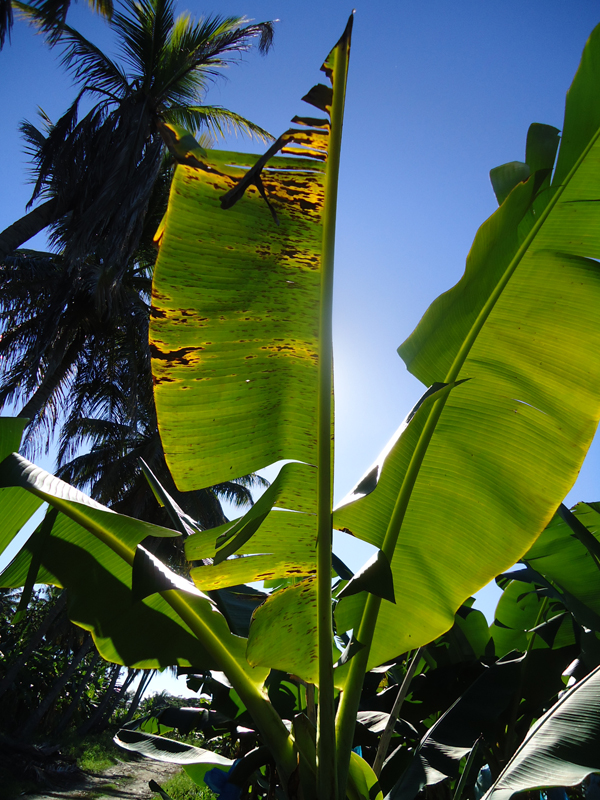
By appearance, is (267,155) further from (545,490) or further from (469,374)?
(545,490)

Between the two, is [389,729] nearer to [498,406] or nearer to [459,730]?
[459,730]

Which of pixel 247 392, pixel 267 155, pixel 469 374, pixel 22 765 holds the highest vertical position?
pixel 267 155

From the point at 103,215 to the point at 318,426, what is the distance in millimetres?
8084

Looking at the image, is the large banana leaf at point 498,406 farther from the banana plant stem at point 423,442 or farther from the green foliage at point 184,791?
the green foliage at point 184,791

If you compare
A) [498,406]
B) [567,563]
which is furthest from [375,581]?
[567,563]

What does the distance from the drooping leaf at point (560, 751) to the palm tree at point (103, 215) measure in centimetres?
735

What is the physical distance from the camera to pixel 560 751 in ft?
3.48

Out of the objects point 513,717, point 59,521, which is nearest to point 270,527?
point 59,521

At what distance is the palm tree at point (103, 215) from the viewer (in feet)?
27.6

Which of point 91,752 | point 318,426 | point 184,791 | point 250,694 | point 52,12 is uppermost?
point 52,12

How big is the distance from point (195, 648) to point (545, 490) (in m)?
1.18

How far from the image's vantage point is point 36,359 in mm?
8828

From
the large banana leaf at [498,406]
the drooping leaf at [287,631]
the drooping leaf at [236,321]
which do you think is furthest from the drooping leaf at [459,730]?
the drooping leaf at [236,321]

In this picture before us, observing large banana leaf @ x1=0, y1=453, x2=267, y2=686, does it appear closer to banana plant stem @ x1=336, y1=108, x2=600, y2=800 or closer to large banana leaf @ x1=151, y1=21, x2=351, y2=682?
large banana leaf @ x1=151, y1=21, x2=351, y2=682
